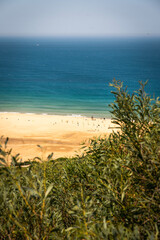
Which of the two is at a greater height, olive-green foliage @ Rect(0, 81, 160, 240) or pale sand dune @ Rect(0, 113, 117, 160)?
pale sand dune @ Rect(0, 113, 117, 160)

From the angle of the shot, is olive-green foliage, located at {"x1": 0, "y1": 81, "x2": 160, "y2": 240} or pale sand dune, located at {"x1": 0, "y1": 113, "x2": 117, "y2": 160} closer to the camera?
olive-green foliage, located at {"x1": 0, "y1": 81, "x2": 160, "y2": 240}

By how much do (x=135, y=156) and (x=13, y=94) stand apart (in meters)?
45.5

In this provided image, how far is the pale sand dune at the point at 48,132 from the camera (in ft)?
66.5

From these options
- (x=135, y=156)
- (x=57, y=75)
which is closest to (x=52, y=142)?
(x=135, y=156)

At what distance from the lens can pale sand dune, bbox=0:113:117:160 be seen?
20.3m

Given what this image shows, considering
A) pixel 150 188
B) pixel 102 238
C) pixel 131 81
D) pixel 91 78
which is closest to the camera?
pixel 102 238

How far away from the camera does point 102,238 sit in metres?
2.63

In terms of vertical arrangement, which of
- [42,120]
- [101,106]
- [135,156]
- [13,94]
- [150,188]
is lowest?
[150,188]

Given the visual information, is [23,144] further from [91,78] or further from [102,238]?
[91,78]

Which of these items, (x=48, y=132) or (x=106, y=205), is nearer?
(x=106, y=205)

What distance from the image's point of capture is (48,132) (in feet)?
83.9

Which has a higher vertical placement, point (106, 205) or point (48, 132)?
point (48, 132)

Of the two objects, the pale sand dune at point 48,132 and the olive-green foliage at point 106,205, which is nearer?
the olive-green foliage at point 106,205

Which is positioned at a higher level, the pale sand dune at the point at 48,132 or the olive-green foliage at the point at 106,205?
the pale sand dune at the point at 48,132
